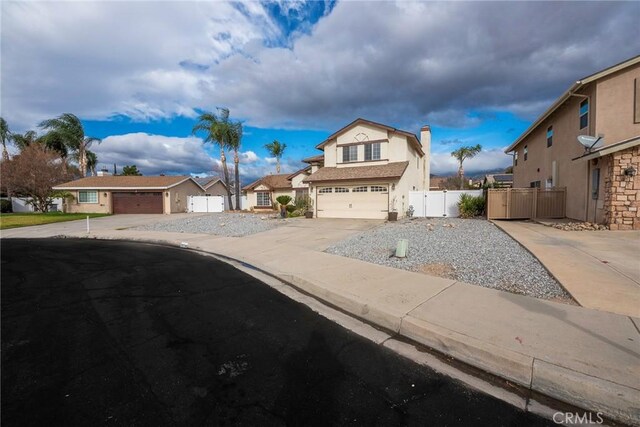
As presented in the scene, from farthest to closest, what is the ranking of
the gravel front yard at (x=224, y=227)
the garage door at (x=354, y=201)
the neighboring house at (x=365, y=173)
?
the garage door at (x=354, y=201), the neighboring house at (x=365, y=173), the gravel front yard at (x=224, y=227)

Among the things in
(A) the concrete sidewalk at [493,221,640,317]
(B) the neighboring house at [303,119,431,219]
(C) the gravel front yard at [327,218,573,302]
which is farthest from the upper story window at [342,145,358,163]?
(A) the concrete sidewalk at [493,221,640,317]

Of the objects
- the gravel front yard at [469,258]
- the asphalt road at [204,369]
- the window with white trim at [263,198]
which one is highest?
the window with white trim at [263,198]

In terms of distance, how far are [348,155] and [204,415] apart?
20944 mm

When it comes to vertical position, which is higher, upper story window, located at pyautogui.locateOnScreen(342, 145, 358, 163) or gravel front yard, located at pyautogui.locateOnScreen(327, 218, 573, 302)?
upper story window, located at pyautogui.locateOnScreen(342, 145, 358, 163)

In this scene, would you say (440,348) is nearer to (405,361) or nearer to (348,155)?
(405,361)

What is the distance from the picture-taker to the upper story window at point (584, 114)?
42.0ft

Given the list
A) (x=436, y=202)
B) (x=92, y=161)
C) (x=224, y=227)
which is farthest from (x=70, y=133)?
(x=436, y=202)

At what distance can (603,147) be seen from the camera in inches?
436

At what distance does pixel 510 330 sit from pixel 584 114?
14632 mm

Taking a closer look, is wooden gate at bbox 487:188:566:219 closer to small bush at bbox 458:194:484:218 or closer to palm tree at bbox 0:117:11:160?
small bush at bbox 458:194:484:218

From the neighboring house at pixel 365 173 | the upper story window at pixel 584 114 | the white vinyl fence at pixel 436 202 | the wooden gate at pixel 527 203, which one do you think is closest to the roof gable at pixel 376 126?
the neighboring house at pixel 365 173

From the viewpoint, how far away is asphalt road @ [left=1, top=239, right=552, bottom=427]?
2.46 meters

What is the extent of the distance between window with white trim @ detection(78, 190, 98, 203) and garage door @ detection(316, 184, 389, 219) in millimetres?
26507

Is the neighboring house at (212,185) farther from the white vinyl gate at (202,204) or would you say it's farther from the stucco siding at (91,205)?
the stucco siding at (91,205)
